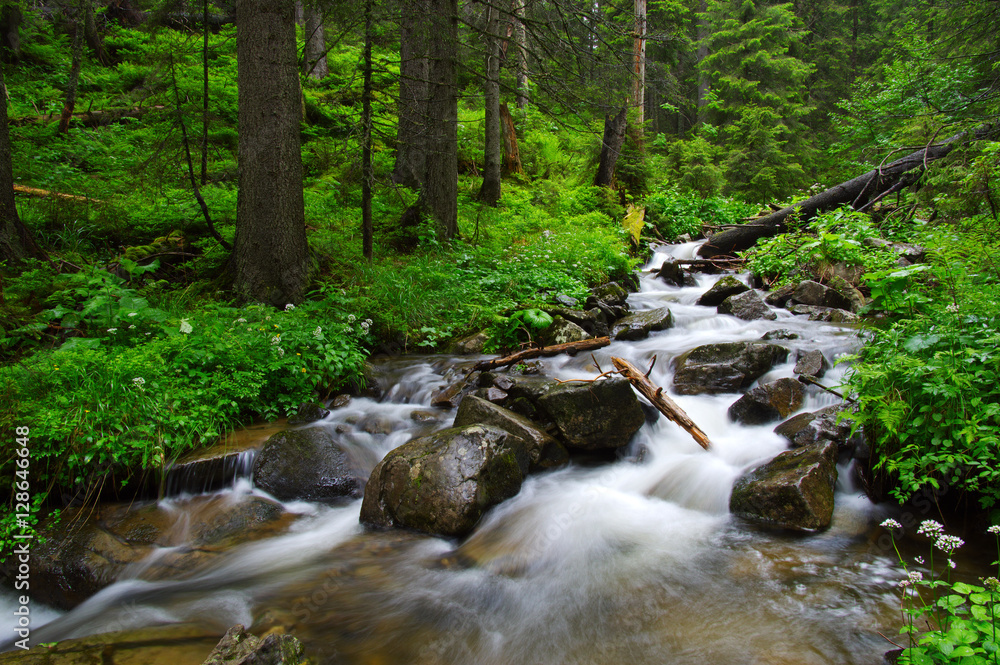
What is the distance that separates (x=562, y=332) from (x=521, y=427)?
2.52 metres

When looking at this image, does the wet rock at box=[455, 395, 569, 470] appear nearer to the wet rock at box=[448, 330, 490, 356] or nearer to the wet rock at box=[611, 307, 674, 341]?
the wet rock at box=[448, 330, 490, 356]

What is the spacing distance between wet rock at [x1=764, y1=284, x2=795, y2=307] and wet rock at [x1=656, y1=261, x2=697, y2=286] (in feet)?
6.86

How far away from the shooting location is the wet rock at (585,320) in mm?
7570

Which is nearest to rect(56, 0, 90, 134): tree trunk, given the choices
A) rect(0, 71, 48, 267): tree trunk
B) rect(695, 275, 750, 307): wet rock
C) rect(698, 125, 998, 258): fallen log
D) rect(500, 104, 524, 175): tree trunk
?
rect(0, 71, 48, 267): tree trunk

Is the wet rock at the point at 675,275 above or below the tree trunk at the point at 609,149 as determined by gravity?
below

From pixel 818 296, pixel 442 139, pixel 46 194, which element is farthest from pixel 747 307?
pixel 46 194

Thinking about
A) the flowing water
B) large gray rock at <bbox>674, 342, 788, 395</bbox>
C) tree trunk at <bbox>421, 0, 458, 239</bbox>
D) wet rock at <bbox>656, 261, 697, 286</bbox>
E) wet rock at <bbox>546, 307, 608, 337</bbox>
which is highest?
tree trunk at <bbox>421, 0, 458, 239</bbox>

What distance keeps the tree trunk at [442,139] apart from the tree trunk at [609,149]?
19.5ft

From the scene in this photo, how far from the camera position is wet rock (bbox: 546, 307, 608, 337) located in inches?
298

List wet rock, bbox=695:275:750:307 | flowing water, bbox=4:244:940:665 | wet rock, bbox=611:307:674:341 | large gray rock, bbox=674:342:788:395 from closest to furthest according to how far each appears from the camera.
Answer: flowing water, bbox=4:244:940:665 → large gray rock, bbox=674:342:788:395 → wet rock, bbox=611:307:674:341 → wet rock, bbox=695:275:750:307

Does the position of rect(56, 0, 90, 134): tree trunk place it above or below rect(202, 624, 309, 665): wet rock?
above

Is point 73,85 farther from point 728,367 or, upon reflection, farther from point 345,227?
point 728,367

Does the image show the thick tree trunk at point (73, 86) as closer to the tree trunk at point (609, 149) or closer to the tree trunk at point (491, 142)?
the tree trunk at point (491, 142)

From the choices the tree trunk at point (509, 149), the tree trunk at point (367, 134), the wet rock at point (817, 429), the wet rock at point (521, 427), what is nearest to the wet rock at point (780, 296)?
the wet rock at point (817, 429)
